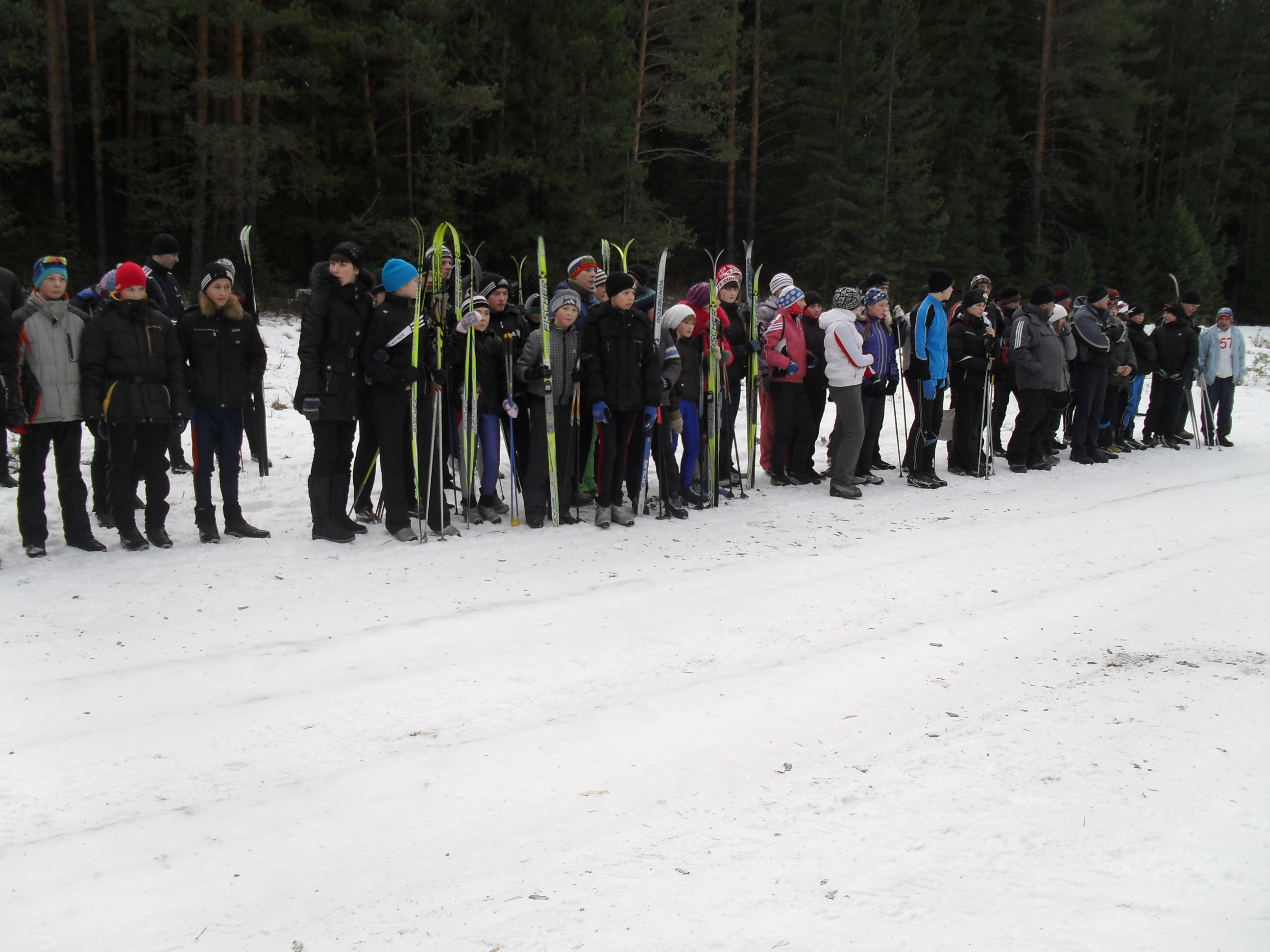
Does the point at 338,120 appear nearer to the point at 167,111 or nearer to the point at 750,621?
the point at 167,111

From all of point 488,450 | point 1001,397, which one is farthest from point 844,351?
point 488,450

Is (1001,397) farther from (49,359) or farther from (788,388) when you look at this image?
(49,359)

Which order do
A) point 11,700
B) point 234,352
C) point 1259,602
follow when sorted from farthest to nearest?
point 234,352
point 1259,602
point 11,700

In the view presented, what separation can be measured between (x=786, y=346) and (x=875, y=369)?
0.93 meters

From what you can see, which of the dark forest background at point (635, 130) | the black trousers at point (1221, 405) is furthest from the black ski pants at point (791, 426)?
the dark forest background at point (635, 130)

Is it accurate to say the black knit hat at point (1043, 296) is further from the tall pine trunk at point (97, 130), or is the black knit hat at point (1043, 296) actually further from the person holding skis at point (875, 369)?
the tall pine trunk at point (97, 130)

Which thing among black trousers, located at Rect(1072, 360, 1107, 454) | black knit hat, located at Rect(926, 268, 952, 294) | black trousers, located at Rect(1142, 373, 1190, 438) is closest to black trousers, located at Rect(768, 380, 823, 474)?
black knit hat, located at Rect(926, 268, 952, 294)

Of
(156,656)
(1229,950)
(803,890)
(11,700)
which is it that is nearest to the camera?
(1229,950)

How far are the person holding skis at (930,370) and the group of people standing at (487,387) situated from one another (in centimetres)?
2

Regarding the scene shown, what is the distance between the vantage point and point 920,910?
118 inches

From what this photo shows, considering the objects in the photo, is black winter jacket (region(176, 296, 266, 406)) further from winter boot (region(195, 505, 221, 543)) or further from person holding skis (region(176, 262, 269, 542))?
winter boot (region(195, 505, 221, 543))

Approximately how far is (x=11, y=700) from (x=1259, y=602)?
23.0ft

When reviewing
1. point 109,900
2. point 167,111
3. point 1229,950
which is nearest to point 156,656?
point 109,900

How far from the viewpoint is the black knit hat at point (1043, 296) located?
1095 cm
